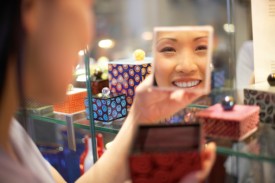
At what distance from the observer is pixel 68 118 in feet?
3.26

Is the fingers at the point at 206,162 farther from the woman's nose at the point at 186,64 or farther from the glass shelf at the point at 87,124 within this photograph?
the glass shelf at the point at 87,124

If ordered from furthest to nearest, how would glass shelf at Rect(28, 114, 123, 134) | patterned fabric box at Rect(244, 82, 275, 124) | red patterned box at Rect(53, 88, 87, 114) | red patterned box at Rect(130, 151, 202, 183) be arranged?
red patterned box at Rect(53, 88, 87, 114), glass shelf at Rect(28, 114, 123, 134), patterned fabric box at Rect(244, 82, 275, 124), red patterned box at Rect(130, 151, 202, 183)

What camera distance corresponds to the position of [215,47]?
599 millimetres

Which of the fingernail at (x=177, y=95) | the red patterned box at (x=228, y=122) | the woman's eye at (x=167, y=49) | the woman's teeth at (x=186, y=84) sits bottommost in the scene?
the red patterned box at (x=228, y=122)

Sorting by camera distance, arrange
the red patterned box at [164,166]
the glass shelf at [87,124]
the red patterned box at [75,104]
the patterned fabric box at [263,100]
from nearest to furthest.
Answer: the red patterned box at [164,166] < the patterned fabric box at [263,100] < the glass shelf at [87,124] < the red patterned box at [75,104]

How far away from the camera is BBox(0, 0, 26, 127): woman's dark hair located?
0.48 m

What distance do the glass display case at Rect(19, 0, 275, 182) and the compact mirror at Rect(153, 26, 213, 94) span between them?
4 centimetres

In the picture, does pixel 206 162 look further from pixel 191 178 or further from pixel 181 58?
pixel 181 58

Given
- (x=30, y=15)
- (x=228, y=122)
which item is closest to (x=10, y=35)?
(x=30, y=15)

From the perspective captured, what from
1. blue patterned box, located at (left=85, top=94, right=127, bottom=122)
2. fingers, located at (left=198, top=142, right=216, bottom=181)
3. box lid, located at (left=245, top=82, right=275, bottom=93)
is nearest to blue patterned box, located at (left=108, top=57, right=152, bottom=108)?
blue patterned box, located at (left=85, top=94, right=127, bottom=122)

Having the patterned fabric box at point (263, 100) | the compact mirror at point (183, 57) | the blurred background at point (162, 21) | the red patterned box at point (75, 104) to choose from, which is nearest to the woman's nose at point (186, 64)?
the compact mirror at point (183, 57)

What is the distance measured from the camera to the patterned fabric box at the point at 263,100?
0.71 m

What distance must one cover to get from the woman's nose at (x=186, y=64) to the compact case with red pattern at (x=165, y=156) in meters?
0.10

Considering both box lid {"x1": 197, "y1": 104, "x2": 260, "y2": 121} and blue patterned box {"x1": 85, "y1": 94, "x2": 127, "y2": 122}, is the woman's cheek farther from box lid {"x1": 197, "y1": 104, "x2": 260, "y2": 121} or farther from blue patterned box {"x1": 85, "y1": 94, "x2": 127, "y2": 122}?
blue patterned box {"x1": 85, "y1": 94, "x2": 127, "y2": 122}
